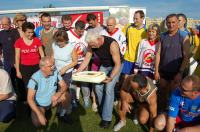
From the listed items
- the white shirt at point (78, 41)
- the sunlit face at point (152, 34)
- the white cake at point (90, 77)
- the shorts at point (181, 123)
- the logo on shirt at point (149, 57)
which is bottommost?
the shorts at point (181, 123)

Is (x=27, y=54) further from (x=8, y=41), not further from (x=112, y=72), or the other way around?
(x=112, y=72)

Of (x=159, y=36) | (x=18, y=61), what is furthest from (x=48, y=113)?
(x=159, y=36)

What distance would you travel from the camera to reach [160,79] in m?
5.44

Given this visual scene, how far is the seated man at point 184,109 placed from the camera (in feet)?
12.4

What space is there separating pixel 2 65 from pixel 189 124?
4.22 meters

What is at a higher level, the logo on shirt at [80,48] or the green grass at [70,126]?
the logo on shirt at [80,48]

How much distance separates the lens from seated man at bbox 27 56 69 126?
4.52 metres

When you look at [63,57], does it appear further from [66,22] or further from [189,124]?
[189,124]

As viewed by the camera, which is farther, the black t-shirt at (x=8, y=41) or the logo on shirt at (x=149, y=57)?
the black t-shirt at (x=8, y=41)

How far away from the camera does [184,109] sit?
4168mm

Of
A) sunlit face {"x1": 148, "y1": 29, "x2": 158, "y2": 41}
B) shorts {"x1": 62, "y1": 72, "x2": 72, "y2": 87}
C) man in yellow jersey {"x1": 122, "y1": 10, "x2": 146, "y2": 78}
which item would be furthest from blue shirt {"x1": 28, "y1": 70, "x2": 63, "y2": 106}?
sunlit face {"x1": 148, "y1": 29, "x2": 158, "y2": 41}

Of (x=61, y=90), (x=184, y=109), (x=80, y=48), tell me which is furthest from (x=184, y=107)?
(x=80, y=48)

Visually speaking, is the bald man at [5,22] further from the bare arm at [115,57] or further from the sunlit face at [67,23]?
the bare arm at [115,57]

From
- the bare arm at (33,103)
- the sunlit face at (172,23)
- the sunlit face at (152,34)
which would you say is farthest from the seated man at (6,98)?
the sunlit face at (172,23)
